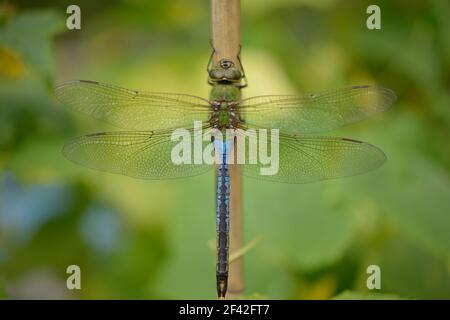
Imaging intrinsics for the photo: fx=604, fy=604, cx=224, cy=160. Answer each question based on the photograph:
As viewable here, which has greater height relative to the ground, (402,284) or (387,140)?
(387,140)

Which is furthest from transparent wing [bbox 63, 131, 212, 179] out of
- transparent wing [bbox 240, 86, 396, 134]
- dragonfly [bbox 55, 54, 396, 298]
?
transparent wing [bbox 240, 86, 396, 134]

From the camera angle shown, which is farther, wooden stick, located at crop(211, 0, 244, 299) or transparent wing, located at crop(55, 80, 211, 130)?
transparent wing, located at crop(55, 80, 211, 130)

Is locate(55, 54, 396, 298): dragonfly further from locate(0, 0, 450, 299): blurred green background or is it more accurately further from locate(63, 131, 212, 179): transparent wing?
locate(0, 0, 450, 299): blurred green background

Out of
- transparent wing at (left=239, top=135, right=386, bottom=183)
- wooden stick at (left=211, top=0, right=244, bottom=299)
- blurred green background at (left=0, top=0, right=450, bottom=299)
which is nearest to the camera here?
wooden stick at (left=211, top=0, right=244, bottom=299)

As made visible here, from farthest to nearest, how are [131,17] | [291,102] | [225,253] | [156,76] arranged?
[131,17] → [156,76] → [291,102] → [225,253]

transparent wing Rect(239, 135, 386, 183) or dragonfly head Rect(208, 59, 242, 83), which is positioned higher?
dragonfly head Rect(208, 59, 242, 83)
